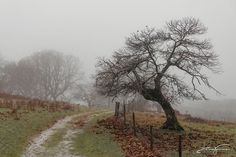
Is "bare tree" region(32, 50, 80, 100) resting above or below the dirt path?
above

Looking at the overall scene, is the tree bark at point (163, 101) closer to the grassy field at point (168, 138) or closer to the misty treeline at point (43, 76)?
the grassy field at point (168, 138)

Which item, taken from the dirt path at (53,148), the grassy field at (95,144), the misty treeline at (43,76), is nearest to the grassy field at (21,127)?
the dirt path at (53,148)

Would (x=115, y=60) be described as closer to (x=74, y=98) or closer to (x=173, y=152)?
(x=173, y=152)

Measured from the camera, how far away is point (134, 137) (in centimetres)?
3394

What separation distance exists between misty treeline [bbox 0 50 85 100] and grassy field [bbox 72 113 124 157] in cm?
8039

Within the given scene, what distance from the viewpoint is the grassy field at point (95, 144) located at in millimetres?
26928

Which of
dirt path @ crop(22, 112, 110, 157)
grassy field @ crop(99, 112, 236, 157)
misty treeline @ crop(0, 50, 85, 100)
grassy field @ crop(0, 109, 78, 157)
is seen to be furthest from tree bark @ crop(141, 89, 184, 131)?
misty treeline @ crop(0, 50, 85, 100)

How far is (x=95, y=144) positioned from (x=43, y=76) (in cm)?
9178

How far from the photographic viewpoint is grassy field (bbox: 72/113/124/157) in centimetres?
2693

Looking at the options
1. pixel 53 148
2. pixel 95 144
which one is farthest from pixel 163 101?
pixel 53 148

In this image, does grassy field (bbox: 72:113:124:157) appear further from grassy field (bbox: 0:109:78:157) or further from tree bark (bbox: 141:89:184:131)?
tree bark (bbox: 141:89:184:131)

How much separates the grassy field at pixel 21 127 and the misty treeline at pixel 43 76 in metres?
73.1

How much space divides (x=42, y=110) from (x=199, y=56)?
1638cm

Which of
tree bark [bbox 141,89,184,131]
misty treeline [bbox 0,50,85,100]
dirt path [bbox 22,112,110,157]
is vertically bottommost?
dirt path [bbox 22,112,110,157]
